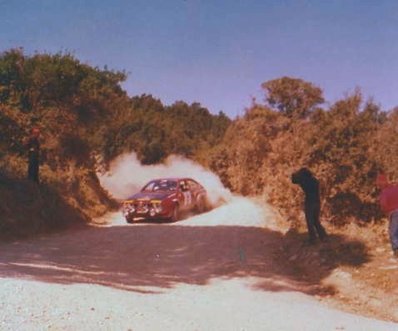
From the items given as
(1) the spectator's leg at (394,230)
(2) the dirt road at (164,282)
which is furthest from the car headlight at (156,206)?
(1) the spectator's leg at (394,230)

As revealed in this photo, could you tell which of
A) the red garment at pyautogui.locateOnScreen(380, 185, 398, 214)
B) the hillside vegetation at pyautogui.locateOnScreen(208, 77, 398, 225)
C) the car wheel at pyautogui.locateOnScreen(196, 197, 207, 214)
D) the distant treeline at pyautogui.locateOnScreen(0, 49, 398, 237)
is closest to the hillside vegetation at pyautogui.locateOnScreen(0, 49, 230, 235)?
the distant treeline at pyautogui.locateOnScreen(0, 49, 398, 237)

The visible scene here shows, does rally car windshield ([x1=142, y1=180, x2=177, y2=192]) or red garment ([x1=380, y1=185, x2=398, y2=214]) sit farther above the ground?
rally car windshield ([x1=142, y1=180, x2=177, y2=192])

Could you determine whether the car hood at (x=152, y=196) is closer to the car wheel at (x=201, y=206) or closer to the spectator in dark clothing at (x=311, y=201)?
the car wheel at (x=201, y=206)

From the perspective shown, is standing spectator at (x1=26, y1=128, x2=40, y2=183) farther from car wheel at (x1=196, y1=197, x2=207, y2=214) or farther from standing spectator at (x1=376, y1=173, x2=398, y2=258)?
standing spectator at (x1=376, y1=173, x2=398, y2=258)

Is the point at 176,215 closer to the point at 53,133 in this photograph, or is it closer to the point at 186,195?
the point at 186,195

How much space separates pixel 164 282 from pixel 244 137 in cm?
1696

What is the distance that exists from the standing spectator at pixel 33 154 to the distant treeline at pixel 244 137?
0.44 m

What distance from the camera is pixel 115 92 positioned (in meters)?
24.8

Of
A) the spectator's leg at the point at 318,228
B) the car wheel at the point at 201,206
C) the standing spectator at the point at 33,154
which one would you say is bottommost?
the spectator's leg at the point at 318,228

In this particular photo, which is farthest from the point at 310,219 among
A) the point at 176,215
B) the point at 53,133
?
the point at 53,133

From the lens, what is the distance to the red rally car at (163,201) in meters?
17.4

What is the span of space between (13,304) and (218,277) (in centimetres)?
Result: 478

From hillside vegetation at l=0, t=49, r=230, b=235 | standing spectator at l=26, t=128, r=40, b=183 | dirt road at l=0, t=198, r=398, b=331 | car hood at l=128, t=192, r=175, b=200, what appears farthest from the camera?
car hood at l=128, t=192, r=175, b=200

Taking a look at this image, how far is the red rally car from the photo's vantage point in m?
17.4
